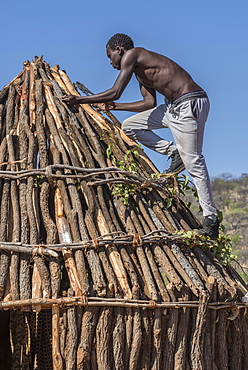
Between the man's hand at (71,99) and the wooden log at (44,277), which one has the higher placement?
the man's hand at (71,99)

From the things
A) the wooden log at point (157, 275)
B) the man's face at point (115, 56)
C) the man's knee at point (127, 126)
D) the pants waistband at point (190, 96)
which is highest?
the man's face at point (115, 56)

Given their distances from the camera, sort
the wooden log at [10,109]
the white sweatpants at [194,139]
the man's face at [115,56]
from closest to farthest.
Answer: the white sweatpants at [194,139] → the man's face at [115,56] → the wooden log at [10,109]

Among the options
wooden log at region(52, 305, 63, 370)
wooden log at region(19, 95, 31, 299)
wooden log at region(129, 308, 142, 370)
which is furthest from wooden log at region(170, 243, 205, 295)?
wooden log at region(19, 95, 31, 299)

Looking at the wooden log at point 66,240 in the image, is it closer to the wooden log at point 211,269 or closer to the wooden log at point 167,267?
the wooden log at point 167,267

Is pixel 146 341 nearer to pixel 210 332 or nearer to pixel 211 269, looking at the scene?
pixel 210 332

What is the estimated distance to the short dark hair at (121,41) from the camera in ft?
20.7

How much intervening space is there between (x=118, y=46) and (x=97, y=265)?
8.18 feet

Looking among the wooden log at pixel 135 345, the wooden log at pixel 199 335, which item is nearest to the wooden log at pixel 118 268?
the wooden log at pixel 135 345

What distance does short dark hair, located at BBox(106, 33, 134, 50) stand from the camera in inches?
248

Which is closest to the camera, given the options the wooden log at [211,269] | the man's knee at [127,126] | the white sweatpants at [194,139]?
the wooden log at [211,269]

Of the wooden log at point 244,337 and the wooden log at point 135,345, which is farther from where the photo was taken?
the wooden log at point 244,337

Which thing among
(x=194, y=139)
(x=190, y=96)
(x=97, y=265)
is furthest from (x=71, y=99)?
(x=97, y=265)

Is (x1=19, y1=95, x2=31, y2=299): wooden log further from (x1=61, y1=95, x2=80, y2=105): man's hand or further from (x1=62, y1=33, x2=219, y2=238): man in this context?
(x1=62, y1=33, x2=219, y2=238): man

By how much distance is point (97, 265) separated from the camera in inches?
209
